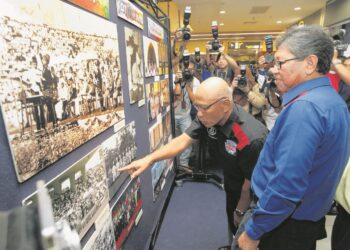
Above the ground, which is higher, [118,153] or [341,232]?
[118,153]

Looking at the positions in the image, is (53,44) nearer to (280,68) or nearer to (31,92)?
(31,92)

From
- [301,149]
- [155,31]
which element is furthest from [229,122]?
[155,31]

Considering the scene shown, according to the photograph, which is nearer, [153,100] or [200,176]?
[153,100]

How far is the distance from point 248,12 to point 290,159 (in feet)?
29.9

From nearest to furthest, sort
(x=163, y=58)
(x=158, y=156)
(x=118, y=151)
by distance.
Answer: (x=118, y=151)
(x=158, y=156)
(x=163, y=58)

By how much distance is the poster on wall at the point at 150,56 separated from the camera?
1.92 metres

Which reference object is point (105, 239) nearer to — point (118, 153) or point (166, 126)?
point (118, 153)

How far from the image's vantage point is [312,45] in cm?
98

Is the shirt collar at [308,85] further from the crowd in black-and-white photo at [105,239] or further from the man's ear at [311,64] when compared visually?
the crowd in black-and-white photo at [105,239]

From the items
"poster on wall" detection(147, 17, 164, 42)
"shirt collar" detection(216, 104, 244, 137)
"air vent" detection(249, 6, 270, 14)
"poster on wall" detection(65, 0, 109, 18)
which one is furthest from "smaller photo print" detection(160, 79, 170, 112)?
"air vent" detection(249, 6, 270, 14)

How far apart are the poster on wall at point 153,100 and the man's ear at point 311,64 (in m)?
1.22

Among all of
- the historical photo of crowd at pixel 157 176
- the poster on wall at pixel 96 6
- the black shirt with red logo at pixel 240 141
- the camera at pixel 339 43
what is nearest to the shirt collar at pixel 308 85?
the black shirt with red logo at pixel 240 141

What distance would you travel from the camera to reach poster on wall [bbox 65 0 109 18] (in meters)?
0.96

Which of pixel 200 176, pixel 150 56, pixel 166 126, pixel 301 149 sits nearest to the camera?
pixel 301 149
